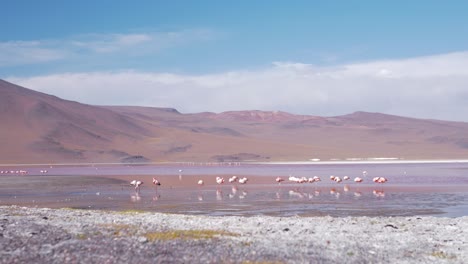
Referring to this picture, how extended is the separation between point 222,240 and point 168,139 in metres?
124

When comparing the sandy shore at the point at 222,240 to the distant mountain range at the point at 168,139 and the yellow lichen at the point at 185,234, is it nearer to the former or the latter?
the yellow lichen at the point at 185,234

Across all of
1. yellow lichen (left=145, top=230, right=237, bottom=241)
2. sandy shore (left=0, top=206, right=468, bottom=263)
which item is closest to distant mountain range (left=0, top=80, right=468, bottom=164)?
sandy shore (left=0, top=206, right=468, bottom=263)

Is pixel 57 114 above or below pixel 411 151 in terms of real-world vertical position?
above

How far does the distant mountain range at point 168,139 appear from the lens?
111 m

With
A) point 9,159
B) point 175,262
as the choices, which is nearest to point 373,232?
point 175,262

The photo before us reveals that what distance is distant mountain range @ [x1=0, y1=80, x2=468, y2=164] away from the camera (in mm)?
111188

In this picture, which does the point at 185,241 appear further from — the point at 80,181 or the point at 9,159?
the point at 9,159

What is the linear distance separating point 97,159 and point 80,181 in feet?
203

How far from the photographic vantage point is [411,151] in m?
126

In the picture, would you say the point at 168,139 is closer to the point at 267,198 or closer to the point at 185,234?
the point at 267,198

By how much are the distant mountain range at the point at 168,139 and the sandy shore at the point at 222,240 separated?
8751 cm

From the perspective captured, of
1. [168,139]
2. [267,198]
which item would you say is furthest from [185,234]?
[168,139]

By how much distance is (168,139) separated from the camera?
449ft

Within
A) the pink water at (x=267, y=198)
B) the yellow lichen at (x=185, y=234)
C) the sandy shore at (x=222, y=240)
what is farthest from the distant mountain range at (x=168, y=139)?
the yellow lichen at (x=185, y=234)
